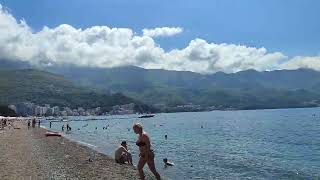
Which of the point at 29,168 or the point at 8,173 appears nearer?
the point at 8,173

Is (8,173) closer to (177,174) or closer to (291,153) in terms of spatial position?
(177,174)

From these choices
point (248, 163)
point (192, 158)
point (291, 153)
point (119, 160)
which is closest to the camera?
point (119, 160)

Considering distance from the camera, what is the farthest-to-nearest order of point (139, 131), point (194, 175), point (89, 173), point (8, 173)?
1. point (194, 175)
2. point (89, 173)
3. point (8, 173)
4. point (139, 131)

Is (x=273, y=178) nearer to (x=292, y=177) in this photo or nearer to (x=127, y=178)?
(x=292, y=177)

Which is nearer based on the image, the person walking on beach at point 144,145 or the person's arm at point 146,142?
the person walking on beach at point 144,145

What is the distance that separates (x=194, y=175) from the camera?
29.3 metres

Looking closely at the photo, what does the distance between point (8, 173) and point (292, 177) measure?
18766 millimetres

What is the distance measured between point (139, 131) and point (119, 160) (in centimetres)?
1485

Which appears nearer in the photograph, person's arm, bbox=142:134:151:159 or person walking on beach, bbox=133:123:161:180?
person walking on beach, bbox=133:123:161:180

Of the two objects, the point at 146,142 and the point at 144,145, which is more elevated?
the point at 146,142

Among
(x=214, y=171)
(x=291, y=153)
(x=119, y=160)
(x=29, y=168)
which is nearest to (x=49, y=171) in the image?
(x=29, y=168)

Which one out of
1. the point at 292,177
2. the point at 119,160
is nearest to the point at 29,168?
the point at 119,160

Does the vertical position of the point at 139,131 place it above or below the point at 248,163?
above

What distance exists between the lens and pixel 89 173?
23844 millimetres
